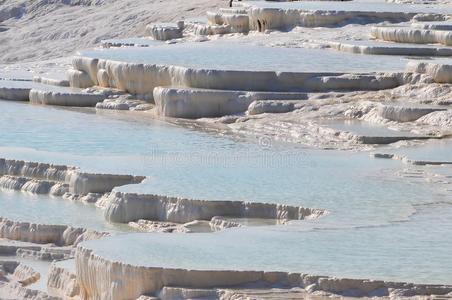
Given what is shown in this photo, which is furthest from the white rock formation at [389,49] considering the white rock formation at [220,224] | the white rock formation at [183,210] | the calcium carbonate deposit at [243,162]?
the white rock formation at [220,224]

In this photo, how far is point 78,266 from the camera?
717 centimetres

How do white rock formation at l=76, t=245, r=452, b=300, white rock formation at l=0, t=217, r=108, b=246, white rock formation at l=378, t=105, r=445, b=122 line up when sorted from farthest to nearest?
white rock formation at l=378, t=105, r=445, b=122 < white rock formation at l=0, t=217, r=108, b=246 < white rock formation at l=76, t=245, r=452, b=300

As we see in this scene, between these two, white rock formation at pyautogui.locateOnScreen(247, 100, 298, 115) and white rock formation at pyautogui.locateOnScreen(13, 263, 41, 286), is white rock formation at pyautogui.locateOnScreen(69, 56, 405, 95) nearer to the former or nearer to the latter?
white rock formation at pyautogui.locateOnScreen(247, 100, 298, 115)

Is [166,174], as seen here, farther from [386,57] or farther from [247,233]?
[386,57]

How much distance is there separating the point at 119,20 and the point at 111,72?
854 centimetres

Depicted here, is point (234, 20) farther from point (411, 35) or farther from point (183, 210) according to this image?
point (183, 210)

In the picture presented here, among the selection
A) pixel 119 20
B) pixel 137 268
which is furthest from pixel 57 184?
pixel 119 20

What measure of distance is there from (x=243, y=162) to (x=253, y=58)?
4.15 meters

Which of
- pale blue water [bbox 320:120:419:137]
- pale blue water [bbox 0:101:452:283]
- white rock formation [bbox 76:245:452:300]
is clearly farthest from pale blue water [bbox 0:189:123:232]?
pale blue water [bbox 320:120:419:137]

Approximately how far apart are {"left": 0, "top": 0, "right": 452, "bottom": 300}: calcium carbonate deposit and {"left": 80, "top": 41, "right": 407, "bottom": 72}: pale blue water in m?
0.03

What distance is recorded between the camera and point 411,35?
1455 centimetres

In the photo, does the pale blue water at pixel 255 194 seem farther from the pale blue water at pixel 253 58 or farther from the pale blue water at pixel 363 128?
the pale blue water at pixel 253 58

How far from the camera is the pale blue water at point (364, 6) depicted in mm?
16484

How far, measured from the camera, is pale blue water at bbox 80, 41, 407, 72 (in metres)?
13.3
